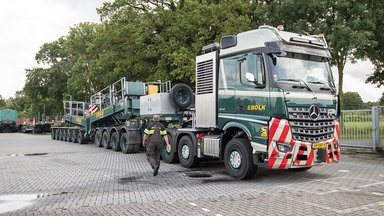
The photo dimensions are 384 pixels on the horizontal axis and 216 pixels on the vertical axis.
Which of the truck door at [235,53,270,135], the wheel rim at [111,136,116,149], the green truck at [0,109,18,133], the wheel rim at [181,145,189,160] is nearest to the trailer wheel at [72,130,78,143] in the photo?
the wheel rim at [111,136,116,149]

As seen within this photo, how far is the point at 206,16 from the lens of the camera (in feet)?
77.3

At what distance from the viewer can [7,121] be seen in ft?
156

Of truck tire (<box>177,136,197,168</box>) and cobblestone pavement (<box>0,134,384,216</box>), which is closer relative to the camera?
cobblestone pavement (<box>0,134,384,216</box>)

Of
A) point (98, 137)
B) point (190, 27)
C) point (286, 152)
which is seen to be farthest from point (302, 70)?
point (190, 27)

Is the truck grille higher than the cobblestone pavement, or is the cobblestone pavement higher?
the truck grille

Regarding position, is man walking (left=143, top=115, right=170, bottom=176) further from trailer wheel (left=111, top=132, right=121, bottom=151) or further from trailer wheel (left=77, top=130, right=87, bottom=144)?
trailer wheel (left=77, top=130, right=87, bottom=144)

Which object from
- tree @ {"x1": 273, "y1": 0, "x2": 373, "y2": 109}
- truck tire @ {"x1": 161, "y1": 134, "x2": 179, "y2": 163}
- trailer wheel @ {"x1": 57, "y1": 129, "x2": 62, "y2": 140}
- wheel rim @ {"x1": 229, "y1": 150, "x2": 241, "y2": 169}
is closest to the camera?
wheel rim @ {"x1": 229, "y1": 150, "x2": 241, "y2": 169}

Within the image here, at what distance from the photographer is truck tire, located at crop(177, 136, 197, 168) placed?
38.3ft

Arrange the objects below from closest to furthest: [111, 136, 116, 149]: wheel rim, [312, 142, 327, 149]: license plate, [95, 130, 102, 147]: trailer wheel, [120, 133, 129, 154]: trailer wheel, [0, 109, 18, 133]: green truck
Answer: [312, 142, 327, 149]: license plate < [120, 133, 129, 154]: trailer wheel < [111, 136, 116, 149]: wheel rim < [95, 130, 102, 147]: trailer wheel < [0, 109, 18, 133]: green truck

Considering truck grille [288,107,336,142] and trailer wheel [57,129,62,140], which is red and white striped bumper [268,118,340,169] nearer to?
truck grille [288,107,336,142]

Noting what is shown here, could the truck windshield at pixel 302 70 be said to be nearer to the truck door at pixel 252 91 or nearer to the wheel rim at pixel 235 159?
the truck door at pixel 252 91

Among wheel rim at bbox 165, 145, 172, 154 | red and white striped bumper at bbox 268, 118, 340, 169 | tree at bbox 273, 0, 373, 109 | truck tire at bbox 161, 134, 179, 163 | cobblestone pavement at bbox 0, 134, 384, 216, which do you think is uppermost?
tree at bbox 273, 0, 373, 109

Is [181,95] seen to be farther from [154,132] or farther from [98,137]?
[98,137]

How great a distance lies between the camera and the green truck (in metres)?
47.3
